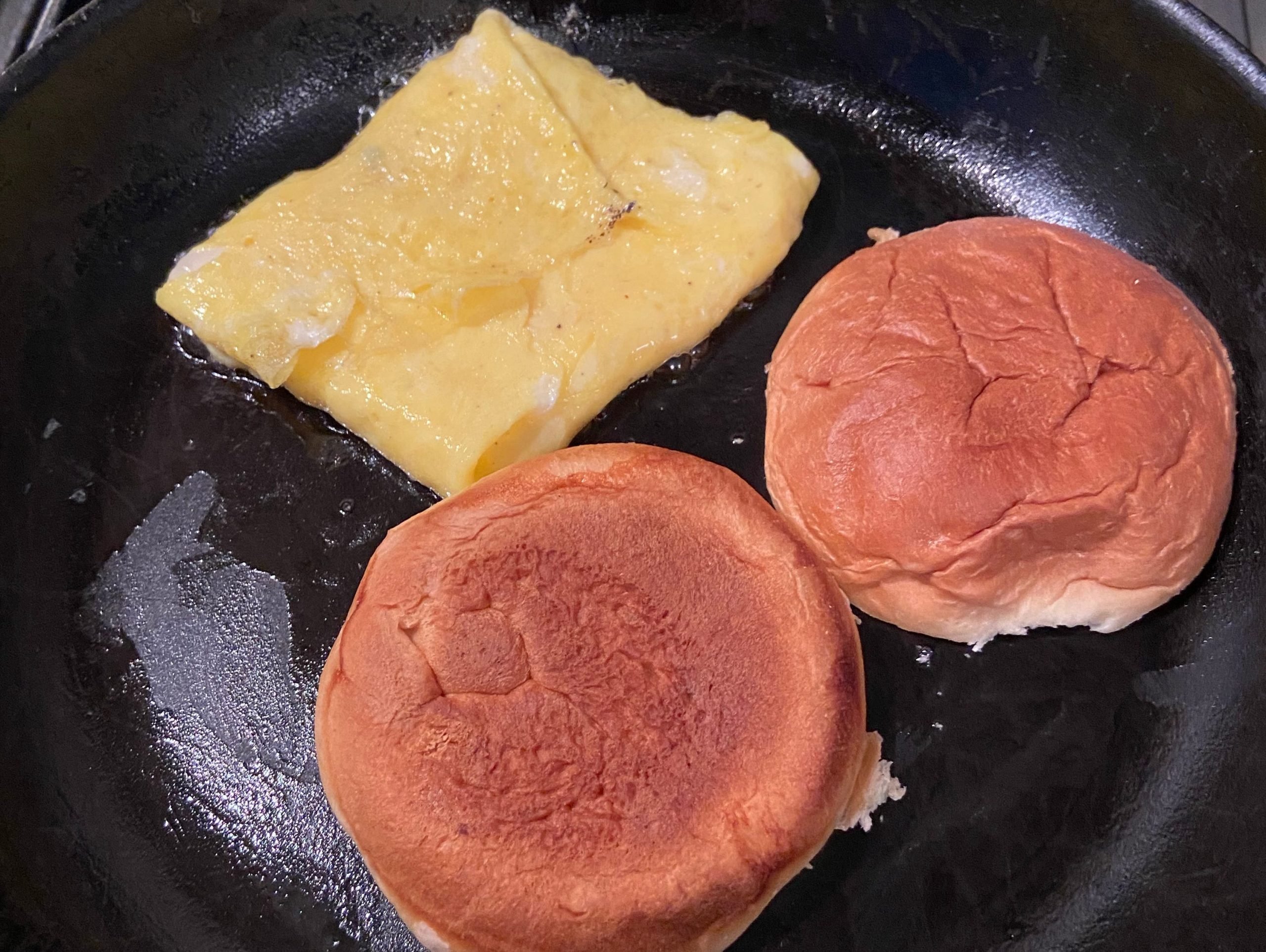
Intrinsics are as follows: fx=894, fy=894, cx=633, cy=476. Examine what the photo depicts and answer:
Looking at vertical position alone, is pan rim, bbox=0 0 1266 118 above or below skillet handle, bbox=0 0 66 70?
above

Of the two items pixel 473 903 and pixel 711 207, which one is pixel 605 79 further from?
pixel 473 903

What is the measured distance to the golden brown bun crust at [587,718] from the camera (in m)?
1.78

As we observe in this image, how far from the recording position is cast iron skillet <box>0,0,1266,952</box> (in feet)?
7.06

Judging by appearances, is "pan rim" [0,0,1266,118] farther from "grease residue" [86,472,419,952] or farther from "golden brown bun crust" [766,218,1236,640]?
"grease residue" [86,472,419,952]

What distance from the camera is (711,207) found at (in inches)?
102

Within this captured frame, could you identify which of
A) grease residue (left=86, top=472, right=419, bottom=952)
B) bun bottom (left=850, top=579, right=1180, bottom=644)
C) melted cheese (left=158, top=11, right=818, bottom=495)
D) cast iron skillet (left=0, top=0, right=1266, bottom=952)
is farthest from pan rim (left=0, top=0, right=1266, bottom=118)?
bun bottom (left=850, top=579, right=1180, bottom=644)

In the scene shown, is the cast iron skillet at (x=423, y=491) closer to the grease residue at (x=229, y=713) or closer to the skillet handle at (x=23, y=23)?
the grease residue at (x=229, y=713)

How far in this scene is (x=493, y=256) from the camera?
8.20 feet

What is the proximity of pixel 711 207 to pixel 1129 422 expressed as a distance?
4.07 ft

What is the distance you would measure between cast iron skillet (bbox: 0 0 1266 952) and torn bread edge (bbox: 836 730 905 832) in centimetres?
6

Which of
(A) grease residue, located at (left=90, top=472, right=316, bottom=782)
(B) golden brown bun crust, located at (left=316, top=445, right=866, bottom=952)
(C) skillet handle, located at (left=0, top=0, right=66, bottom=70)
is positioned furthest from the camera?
(C) skillet handle, located at (left=0, top=0, right=66, bottom=70)

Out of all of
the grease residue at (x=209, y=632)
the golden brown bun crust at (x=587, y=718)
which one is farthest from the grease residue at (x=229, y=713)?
the golden brown bun crust at (x=587, y=718)

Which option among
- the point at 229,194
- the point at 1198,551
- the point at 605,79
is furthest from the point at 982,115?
the point at 229,194

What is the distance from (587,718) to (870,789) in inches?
30.0
